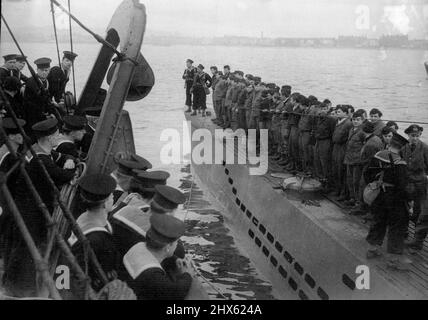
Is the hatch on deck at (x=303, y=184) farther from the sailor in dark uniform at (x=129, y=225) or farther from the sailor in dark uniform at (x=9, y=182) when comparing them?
the sailor in dark uniform at (x=9, y=182)

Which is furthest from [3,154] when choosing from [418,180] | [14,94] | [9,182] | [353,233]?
[418,180]

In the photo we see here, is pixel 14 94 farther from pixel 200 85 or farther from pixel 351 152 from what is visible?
pixel 200 85

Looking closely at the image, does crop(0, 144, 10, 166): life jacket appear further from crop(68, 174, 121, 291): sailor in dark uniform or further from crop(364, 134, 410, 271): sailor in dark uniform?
crop(364, 134, 410, 271): sailor in dark uniform

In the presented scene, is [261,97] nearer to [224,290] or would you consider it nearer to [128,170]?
[224,290]

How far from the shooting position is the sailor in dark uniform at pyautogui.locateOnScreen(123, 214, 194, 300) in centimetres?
342

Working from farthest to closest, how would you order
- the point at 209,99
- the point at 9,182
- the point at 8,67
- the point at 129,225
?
the point at 209,99
the point at 8,67
the point at 9,182
the point at 129,225

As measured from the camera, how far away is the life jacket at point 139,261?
136 inches

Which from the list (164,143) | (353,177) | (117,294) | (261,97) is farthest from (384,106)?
→ (117,294)

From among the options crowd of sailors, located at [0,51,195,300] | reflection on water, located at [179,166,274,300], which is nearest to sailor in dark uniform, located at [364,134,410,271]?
reflection on water, located at [179,166,274,300]

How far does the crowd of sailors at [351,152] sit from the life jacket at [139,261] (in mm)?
3416

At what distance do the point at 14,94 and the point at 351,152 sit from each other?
5189 mm

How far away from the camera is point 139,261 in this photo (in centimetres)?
351

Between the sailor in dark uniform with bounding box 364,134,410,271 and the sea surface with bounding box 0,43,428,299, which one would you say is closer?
the sailor in dark uniform with bounding box 364,134,410,271
